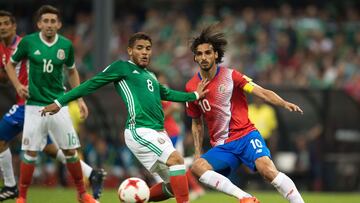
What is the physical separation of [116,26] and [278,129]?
20.8ft

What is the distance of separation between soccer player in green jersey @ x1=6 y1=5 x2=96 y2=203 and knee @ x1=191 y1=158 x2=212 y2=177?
75.0 inches

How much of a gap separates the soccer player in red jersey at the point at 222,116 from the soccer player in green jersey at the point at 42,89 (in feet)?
6.34

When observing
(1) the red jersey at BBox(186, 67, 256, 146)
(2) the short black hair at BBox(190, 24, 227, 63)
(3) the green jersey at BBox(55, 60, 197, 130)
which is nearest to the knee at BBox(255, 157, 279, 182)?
(1) the red jersey at BBox(186, 67, 256, 146)

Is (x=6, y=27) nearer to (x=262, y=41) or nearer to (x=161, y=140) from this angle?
(x=161, y=140)

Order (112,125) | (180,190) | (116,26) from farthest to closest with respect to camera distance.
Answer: (116,26) → (112,125) → (180,190)

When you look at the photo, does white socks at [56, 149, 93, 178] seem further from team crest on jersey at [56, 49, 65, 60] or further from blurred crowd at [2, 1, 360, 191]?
blurred crowd at [2, 1, 360, 191]

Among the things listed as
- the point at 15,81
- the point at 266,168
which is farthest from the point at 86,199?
the point at 266,168

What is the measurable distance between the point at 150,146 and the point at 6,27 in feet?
11.0

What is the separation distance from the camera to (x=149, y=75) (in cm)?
1145

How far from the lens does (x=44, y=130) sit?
12.7m

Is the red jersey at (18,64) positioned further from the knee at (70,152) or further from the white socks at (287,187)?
the white socks at (287,187)

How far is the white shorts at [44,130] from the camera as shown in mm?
12602

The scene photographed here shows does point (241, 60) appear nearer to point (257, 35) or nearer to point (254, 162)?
point (257, 35)

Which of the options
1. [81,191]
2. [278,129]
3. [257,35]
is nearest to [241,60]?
[257,35]
